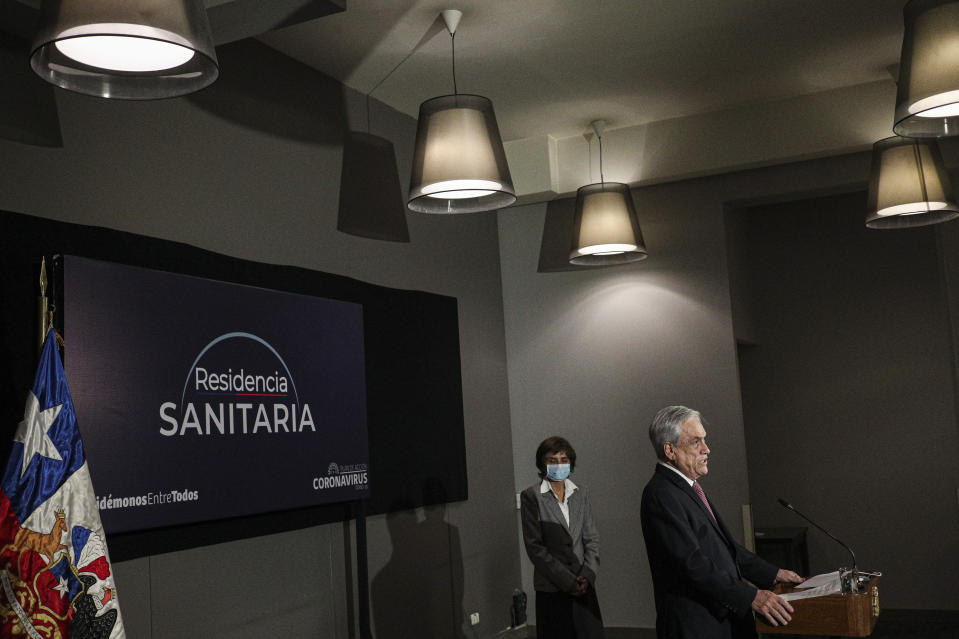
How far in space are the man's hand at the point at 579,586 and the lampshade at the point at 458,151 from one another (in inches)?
83.5

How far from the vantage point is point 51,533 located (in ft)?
10.3

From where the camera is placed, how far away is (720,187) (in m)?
7.04

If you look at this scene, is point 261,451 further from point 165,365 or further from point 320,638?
point 320,638

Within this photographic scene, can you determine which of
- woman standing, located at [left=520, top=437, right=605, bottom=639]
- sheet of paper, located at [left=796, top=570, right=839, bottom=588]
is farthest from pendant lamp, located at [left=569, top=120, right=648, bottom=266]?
sheet of paper, located at [left=796, top=570, right=839, bottom=588]

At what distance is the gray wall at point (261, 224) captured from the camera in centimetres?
399

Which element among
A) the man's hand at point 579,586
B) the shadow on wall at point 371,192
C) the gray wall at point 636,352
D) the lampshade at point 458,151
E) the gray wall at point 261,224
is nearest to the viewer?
the gray wall at point 261,224

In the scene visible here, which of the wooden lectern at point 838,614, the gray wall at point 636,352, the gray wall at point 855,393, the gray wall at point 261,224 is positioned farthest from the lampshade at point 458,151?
the gray wall at point 855,393

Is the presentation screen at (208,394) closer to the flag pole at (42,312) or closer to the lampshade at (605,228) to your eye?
the flag pole at (42,312)

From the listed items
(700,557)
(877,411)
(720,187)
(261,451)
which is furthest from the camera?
(877,411)

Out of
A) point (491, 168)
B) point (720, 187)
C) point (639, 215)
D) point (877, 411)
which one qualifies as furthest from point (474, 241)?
point (877, 411)

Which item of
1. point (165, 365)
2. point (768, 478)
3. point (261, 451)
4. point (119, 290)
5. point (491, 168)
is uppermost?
point (491, 168)

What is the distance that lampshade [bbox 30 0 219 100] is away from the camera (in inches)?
106

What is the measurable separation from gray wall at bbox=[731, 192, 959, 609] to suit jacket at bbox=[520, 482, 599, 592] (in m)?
3.27

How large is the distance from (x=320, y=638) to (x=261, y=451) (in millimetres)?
1145
